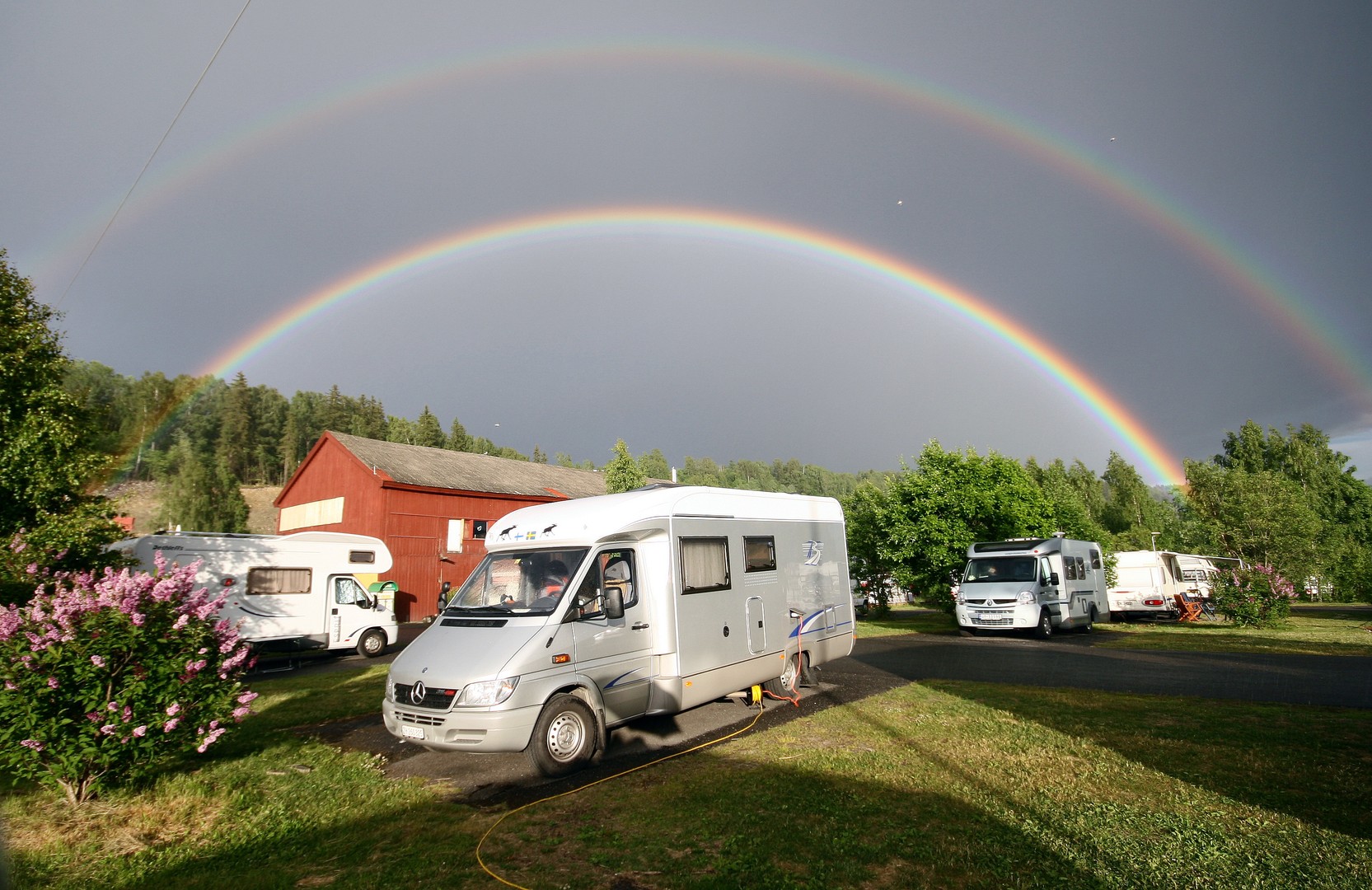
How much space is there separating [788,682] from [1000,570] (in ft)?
41.7

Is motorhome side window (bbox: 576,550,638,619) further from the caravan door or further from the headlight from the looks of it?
the headlight

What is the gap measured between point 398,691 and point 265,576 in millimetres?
12791

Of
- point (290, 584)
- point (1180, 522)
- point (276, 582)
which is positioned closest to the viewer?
point (276, 582)

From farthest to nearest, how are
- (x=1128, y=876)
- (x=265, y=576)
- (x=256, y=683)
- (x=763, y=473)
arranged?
(x=763, y=473) < (x=265, y=576) < (x=256, y=683) < (x=1128, y=876)

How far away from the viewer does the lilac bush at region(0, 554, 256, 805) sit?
5.51 m

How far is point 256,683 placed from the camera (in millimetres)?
14516

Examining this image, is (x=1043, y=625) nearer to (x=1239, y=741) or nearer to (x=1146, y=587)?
(x=1146, y=587)

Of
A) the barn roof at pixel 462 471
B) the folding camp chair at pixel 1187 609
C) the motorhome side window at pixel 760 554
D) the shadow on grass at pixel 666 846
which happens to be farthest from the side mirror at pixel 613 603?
the folding camp chair at pixel 1187 609

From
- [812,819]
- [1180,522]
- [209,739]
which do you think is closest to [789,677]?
[812,819]

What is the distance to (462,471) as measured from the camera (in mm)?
36344

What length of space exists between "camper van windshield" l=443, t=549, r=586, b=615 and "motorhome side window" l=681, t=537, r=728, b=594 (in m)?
1.48

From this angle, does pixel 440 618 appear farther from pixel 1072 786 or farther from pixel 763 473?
pixel 763 473

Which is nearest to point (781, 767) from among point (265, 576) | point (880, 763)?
point (880, 763)

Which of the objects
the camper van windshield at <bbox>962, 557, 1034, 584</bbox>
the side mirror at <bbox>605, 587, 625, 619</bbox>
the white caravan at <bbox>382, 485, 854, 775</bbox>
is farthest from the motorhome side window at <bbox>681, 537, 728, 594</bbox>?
the camper van windshield at <bbox>962, 557, 1034, 584</bbox>
